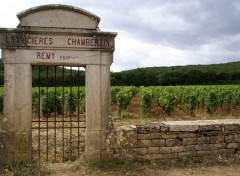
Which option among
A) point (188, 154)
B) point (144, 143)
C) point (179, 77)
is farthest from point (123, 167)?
point (179, 77)

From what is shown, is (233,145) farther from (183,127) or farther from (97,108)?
(97,108)

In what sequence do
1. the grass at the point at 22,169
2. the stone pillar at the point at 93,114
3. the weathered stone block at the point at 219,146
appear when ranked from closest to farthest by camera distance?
the grass at the point at 22,169 → the stone pillar at the point at 93,114 → the weathered stone block at the point at 219,146

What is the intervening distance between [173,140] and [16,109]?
11.5 feet

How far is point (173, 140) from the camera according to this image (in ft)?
24.3

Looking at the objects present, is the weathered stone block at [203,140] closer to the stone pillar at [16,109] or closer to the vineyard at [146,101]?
the stone pillar at [16,109]

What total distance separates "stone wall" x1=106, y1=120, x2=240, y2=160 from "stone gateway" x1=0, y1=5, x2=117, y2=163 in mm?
423

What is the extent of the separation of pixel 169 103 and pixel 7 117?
11.2 metres

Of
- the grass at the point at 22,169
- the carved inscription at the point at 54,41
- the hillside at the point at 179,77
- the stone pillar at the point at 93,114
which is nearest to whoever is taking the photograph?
the grass at the point at 22,169

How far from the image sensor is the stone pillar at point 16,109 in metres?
6.72

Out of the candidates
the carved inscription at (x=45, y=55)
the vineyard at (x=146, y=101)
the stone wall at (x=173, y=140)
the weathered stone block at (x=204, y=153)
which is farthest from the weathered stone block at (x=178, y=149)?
the vineyard at (x=146, y=101)

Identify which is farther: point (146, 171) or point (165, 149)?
point (165, 149)

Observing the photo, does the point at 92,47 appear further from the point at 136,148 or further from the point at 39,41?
the point at 136,148

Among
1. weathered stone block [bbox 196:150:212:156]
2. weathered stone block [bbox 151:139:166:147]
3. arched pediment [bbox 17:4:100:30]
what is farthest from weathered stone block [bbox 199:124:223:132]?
arched pediment [bbox 17:4:100:30]

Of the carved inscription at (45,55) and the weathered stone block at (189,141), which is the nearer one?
the carved inscription at (45,55)
